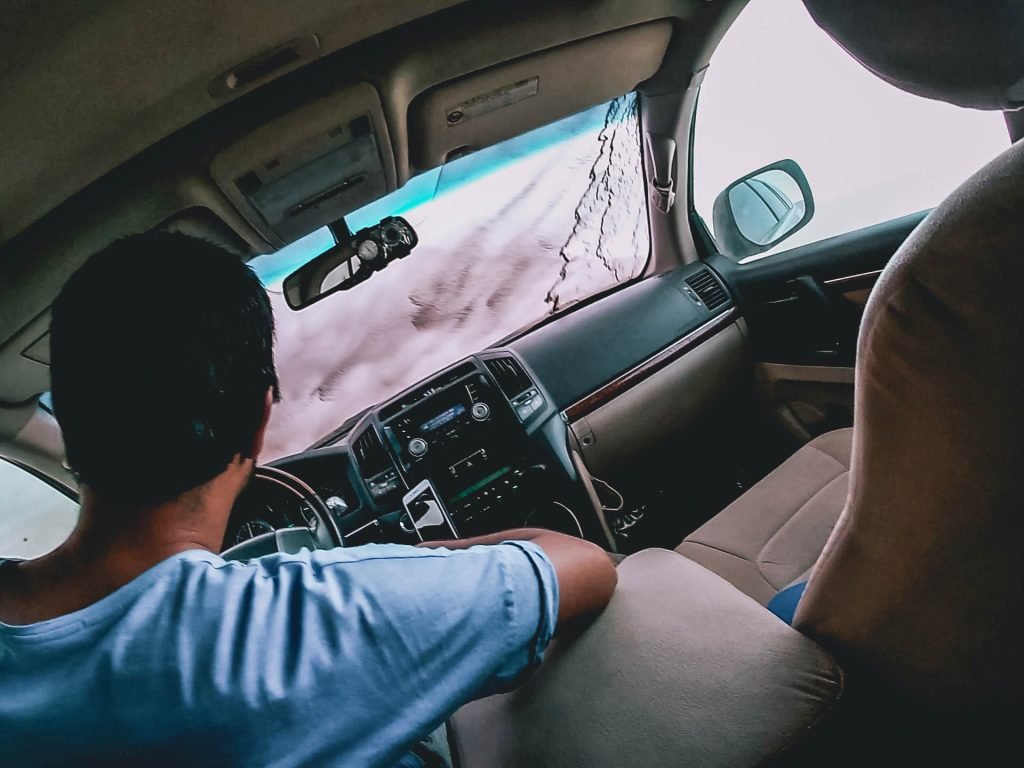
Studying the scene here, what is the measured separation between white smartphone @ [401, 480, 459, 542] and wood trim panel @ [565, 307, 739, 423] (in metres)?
0.58

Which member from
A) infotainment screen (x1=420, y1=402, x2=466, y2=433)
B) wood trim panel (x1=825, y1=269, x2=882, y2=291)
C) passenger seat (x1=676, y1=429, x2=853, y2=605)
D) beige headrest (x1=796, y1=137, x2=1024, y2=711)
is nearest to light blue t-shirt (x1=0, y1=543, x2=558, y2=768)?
beige headrest (x1=796, y1=137, x2=1024, y2=711)

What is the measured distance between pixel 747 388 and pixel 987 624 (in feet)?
6.60

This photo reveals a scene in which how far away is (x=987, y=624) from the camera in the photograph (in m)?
0.78

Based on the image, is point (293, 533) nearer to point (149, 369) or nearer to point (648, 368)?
point (149, 369)

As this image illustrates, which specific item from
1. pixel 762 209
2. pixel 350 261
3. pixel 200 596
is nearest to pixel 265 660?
pixel 200 596

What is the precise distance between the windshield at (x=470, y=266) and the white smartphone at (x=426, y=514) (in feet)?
1.69

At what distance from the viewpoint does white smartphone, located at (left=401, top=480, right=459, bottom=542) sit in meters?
2.03

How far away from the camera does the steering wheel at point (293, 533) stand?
1.70 metres

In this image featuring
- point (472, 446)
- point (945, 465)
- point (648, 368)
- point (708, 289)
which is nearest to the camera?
point (945, 465)

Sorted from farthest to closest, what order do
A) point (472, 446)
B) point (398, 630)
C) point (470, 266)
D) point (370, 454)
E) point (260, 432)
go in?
point (470, 266) → point (472, 446) → point (370, 454) → point (260, 432) → point (398, 630)

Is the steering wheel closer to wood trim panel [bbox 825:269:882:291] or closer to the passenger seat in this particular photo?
the passenger seat

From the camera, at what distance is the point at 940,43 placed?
2.86 feet

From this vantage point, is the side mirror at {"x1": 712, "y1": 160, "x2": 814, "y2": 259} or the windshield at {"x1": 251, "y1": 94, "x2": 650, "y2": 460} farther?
the side mirror at {"x1": 712, "y1": 160, "x2": 814, "y2": 259}

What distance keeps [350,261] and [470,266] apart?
2.34 feet
